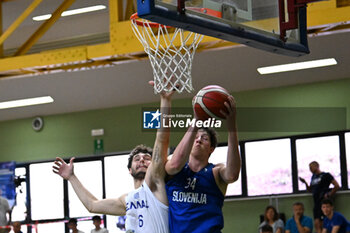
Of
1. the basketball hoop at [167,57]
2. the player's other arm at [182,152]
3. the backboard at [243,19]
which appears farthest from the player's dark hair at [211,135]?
the backboard at [243,19]

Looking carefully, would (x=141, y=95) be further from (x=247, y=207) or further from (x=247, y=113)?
(x=247, y=207)

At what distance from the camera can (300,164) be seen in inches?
562

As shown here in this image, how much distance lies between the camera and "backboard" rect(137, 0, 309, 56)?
5.41 m

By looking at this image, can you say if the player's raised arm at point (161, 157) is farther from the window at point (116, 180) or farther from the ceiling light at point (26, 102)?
the ceiling light at point (26, 102)

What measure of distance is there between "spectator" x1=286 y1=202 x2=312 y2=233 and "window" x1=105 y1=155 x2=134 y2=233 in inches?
157

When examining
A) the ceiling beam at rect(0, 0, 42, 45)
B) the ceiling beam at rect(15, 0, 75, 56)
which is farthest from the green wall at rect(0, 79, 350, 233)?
the ceiling beam at rect(0, 0, 42, 45)

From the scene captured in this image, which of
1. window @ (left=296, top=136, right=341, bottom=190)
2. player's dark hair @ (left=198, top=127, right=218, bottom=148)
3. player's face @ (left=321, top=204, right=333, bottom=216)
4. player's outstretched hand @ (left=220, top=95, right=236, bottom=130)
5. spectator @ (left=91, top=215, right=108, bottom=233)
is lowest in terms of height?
spectator @ (left=91, top=215, right=108, bottom=233)

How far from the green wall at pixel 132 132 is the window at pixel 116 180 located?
1.17 ft

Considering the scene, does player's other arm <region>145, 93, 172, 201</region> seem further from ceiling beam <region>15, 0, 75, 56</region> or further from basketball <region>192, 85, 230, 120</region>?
ceiling beam <region>15, 0, 75, 56</region>

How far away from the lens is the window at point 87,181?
16.0 meters

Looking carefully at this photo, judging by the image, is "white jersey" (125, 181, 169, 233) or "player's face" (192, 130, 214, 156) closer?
"player's face" (192, 130, 214, 156)

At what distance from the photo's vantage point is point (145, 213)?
5996mm

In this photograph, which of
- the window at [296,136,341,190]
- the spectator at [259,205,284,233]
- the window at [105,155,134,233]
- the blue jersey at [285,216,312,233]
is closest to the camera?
the blue jersey at [285,216,312,233]

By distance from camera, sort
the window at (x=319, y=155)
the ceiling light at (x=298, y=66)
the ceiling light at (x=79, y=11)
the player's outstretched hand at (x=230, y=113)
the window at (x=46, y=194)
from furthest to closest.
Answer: the window at (x=46, y=194) → the ceiling light at (x=79, y=11) → the window at (x=319, y=155) → the ceiling light at (x=298, y=66) → the player's outstretched hand at (x=230, y=113)
